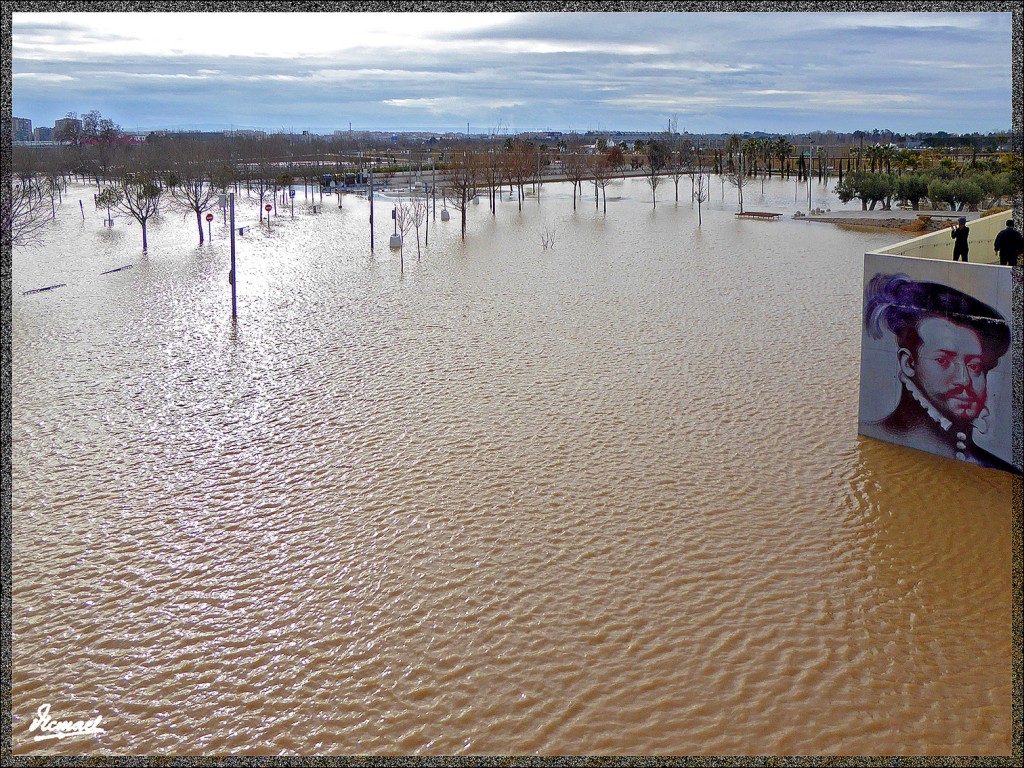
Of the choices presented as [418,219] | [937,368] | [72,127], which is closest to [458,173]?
[418,219]

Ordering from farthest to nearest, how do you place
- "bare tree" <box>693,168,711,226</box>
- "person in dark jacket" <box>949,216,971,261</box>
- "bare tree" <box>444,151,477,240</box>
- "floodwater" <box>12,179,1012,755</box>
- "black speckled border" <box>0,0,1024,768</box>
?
"bare tree" <box>693,168,711,226</box> → "bare tree" <box>444,151,477,240</box> → "person in dark jacket" <box>949,216,971,261</box> → "floodwater" <box>12,179,1012,755</box> → "black speckled border" <box>0,0,1024,768</box>

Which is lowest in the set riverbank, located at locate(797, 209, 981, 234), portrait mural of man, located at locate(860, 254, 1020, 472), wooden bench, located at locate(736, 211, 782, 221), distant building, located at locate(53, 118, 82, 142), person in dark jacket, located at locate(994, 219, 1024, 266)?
portrait mural of man, located at locate(860, 254, 1020, 472)

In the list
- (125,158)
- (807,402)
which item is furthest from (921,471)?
(125,158)

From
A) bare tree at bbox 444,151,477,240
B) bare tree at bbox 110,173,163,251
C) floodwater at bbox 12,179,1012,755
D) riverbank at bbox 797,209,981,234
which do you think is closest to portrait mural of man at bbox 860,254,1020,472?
floodwater at bbox 12,179,1012,755

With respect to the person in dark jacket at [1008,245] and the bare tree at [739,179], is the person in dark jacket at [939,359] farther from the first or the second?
the bare tree at [739,179]

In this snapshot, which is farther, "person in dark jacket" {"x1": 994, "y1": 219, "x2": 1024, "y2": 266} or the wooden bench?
the wooden bench

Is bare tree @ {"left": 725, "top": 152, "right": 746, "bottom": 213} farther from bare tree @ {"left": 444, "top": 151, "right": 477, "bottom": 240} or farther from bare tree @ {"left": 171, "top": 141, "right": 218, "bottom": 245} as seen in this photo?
bare tree @ {"left": 171, "top": 141, "right": 218, "bottom": 245}

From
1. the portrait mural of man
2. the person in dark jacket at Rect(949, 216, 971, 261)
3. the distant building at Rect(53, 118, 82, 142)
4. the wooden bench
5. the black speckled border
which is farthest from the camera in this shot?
the distant building at Rect(53, 118, 82, 142)
